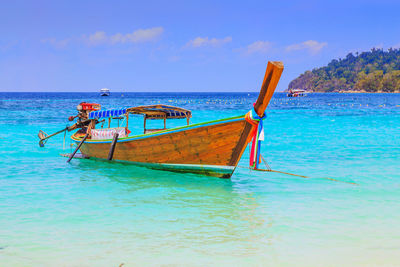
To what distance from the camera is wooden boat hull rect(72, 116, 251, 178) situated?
1126 cm

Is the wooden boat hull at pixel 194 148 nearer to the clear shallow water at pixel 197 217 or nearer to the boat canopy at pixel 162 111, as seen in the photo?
the clear shallow water at pixel 197 217

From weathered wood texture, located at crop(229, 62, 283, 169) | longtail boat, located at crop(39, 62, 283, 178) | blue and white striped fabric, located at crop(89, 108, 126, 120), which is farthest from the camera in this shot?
blue and white striped fabric, located at crop(89, 108, 126, 120)

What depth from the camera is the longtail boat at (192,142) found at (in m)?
10.5

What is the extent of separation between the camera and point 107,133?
1605 cm

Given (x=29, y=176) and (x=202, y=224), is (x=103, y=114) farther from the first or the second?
(x=202, y=224)

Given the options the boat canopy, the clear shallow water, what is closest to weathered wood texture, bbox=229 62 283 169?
the clear shallow water

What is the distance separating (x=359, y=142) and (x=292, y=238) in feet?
56.6

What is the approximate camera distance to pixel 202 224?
830 cm

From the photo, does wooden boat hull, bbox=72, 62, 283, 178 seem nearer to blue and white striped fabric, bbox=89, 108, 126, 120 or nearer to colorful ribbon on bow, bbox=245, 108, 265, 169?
colorful ribbon on bow, bbox=245, 108, 265, 169

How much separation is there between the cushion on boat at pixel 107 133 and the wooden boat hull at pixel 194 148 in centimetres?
104

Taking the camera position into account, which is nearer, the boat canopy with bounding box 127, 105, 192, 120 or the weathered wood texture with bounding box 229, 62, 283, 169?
the weathered wood texture with bounding box 229, 62, 283, 169

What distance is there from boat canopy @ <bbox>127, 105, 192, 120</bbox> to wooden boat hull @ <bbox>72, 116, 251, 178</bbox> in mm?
1284

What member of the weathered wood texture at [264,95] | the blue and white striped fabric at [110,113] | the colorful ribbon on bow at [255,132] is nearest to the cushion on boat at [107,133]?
the blue and white striped fabric at [110,113]

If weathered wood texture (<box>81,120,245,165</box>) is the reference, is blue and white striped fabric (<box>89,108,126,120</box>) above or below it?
above
